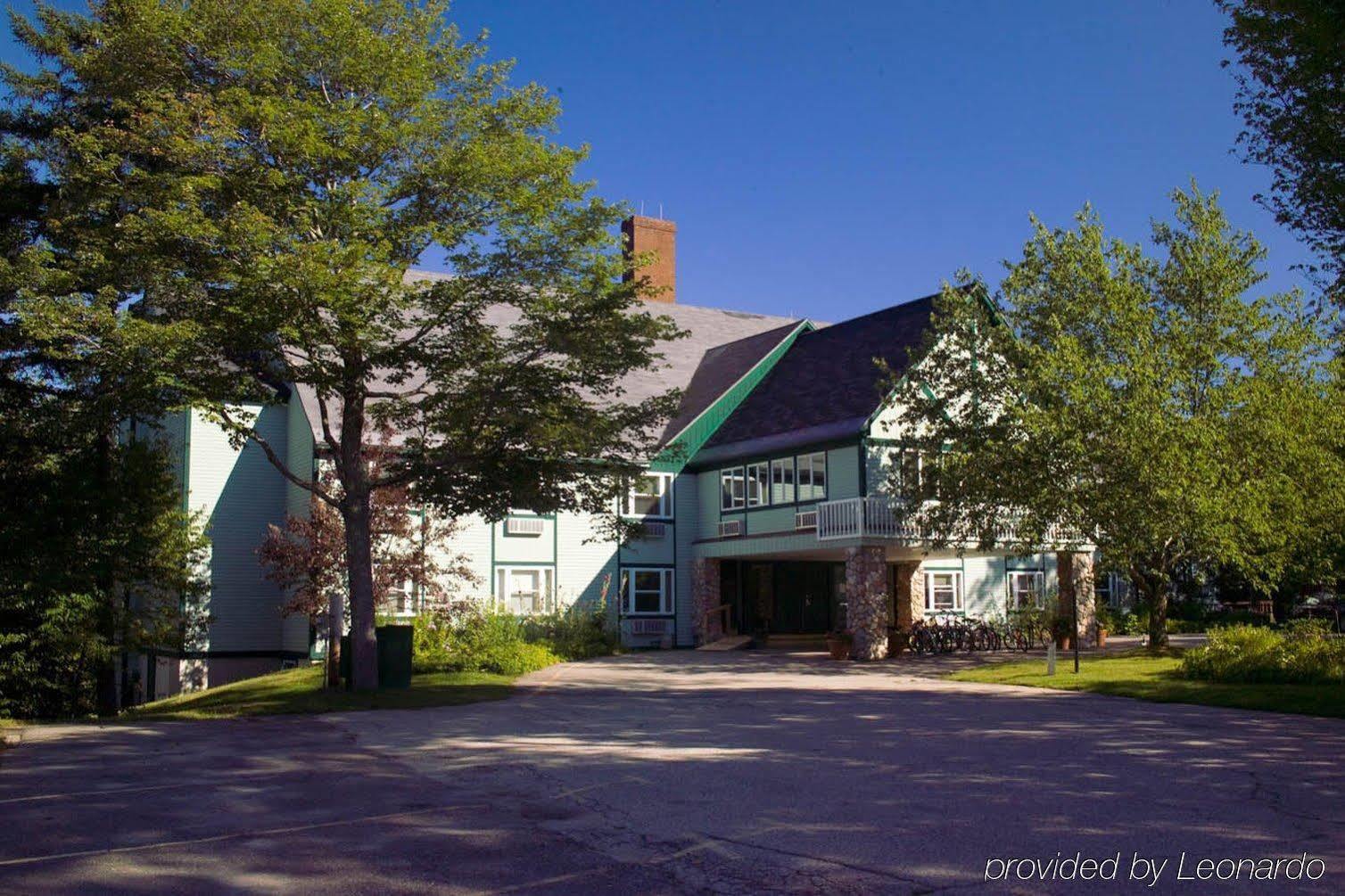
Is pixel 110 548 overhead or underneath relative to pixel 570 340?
underneath

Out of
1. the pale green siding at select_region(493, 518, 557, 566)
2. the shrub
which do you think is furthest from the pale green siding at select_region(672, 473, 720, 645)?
the shrub

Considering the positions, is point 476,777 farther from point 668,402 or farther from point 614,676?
point 614,676

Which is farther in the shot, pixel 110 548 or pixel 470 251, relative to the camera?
pixel 110 548

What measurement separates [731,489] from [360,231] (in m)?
19.2

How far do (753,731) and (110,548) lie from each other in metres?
14.9

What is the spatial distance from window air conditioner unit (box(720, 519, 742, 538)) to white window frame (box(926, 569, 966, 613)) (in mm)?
6244

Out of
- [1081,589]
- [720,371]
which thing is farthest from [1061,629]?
[720,371]

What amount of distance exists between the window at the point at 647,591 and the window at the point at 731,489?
2724mm

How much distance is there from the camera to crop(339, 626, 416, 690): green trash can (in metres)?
21.3

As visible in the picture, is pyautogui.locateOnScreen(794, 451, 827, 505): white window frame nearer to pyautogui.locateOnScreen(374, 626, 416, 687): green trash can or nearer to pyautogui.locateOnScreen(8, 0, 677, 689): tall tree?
pyautogui.locateOnScreen(8, 0, 677, 689): tall tree

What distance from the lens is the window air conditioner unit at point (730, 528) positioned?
34875mm

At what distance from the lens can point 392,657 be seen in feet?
70.2

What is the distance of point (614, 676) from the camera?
974 inches

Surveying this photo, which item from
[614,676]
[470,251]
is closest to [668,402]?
[470,251]
